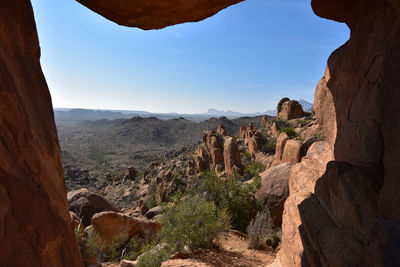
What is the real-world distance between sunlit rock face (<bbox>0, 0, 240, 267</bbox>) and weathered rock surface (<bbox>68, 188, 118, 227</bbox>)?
9.54 m

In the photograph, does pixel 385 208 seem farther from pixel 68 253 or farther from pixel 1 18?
pixel 1 18

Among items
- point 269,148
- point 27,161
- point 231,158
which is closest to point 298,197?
point 27,161

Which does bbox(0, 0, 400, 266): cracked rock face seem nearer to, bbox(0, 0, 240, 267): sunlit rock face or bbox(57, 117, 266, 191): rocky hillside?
bbox(0, 0, 240, 267): sunlit rock face

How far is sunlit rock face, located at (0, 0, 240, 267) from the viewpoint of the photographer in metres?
2.84

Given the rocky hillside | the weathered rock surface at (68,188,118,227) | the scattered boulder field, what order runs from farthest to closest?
the rocky hillside → the weathered rock surface at (68,188,118,227) → the scattered boulder field

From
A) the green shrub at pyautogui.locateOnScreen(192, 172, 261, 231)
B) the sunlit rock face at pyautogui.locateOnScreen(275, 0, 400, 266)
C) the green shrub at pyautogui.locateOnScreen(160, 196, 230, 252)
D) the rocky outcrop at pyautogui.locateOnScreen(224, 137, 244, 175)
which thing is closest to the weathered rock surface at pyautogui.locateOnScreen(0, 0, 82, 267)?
the green shrub at pyautogui.locateOnScreen(160, 196, 230, 252)

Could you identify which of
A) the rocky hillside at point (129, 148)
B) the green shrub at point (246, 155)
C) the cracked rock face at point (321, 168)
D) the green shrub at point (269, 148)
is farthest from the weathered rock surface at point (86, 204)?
the rocky hillside at point (129, 148)

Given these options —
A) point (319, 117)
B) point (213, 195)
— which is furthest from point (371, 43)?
point (213, 195)

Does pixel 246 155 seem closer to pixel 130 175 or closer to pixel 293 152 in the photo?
pixel 293 152

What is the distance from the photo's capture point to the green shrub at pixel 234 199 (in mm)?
9430

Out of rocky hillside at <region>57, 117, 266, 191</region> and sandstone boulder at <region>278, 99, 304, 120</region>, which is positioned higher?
sandstone boulder at <region>278, 99, 304, 120</region>

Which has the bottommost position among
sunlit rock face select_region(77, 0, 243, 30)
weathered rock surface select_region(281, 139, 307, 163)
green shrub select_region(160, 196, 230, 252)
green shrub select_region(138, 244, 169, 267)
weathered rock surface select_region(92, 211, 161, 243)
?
weathered rock surface select_region(92, 211, 161, 243)

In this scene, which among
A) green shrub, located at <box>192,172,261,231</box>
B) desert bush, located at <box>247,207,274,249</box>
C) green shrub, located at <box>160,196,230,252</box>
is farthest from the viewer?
green shrub, located at <box>192,172,261,231</box>

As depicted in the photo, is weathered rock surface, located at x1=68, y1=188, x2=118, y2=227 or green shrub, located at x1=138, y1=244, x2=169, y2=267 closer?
green shrub, located at x1=138, y1=244, x2=169, y2=267
